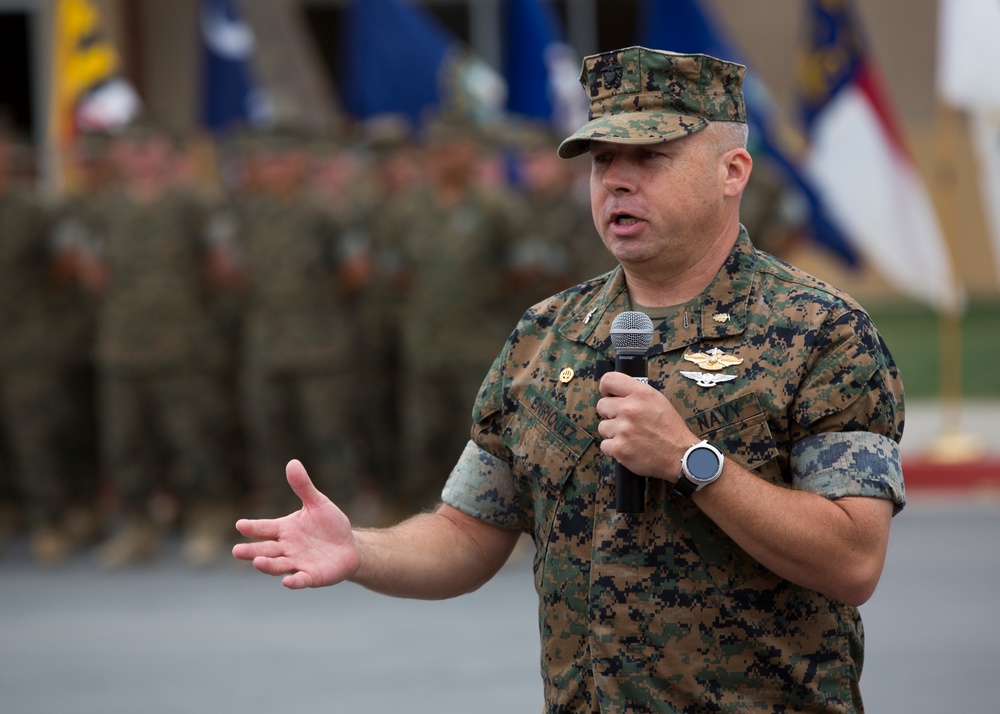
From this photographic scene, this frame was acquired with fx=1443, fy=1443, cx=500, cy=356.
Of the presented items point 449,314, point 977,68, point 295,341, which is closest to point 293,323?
point 295,341

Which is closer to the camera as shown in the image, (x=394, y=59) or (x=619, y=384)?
(x=619, y=384)

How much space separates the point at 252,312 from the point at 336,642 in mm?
2659

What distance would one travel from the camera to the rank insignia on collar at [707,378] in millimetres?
2291

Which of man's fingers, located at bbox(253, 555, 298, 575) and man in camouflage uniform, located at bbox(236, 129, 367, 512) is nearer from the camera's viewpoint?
man's fingers, located at bbox(253, 555, 298, 575)

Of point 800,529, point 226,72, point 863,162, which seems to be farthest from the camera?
point 226,72

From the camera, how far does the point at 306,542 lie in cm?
240

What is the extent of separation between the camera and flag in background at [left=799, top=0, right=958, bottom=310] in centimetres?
960

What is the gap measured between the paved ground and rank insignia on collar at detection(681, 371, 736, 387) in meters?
3.45

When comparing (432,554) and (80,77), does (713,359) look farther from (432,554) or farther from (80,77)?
(80,77)

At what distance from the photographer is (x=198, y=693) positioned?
5.96 metres

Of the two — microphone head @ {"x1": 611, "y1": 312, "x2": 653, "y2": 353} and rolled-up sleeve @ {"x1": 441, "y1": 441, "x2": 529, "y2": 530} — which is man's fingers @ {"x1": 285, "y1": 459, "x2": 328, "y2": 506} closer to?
rolled-up sleeve @ {"x1": 441, "y1": 441, "x2": 529, "y2": 530}

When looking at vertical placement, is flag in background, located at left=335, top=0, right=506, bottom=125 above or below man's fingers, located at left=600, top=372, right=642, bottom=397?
above

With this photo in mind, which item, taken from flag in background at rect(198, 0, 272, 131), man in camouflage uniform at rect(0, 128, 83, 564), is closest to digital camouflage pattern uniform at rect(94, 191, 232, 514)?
man in camouflage uniform at rect(0, 128, 83, 564)

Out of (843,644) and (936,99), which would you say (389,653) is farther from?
(936,99)
